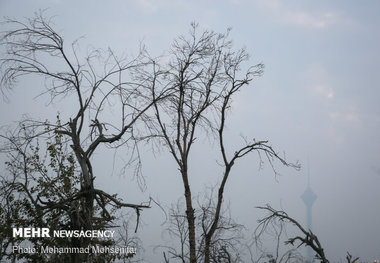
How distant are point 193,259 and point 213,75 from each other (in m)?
4.89

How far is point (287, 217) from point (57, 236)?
4433 millimetres

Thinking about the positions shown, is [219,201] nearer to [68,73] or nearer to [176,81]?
[176,81]

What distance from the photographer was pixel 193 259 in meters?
10.1

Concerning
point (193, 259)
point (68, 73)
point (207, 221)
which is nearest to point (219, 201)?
point (193, 259)

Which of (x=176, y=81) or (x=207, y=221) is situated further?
(x=207, y=221)

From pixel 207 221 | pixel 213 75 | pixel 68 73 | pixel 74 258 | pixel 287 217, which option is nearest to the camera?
pixel 74 258

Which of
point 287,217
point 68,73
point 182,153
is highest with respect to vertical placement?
point 68,73

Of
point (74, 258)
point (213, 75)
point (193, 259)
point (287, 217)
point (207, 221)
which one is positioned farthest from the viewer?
point (207, 221)

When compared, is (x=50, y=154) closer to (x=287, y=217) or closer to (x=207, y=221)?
(x=207, y=221)

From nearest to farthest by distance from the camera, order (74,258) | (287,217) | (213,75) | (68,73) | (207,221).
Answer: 1. (74,258)
2. (287,217)
3. (68,73)
4. (213,75)
5. (207,221)

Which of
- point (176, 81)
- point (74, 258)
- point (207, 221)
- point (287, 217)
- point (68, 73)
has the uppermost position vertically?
point (176, 81)

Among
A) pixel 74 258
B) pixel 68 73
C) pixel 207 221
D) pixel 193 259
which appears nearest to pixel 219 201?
pixel 193 259

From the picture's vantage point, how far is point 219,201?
10.4 meters

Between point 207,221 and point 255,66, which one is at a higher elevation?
point 255,66
